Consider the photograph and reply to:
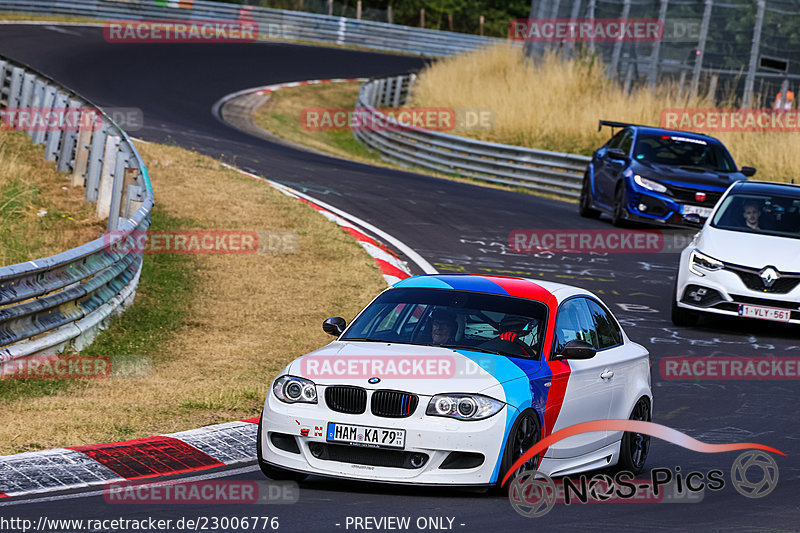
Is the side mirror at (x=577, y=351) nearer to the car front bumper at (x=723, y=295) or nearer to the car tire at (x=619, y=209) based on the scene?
the car front bumper at (x=723, y=295)

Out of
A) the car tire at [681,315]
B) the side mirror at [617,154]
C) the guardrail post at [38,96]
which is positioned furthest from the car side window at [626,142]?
the guardrail post at [38,96]

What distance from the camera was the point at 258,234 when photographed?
57.1ft

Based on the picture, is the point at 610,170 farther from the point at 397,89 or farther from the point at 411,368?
the point at 397,89

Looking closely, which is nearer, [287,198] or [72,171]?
[72,171]

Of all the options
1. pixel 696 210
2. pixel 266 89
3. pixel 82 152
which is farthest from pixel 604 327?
pixel 266 89

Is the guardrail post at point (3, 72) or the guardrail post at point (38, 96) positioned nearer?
the guardrail post at point (38, 96)

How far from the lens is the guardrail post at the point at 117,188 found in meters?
15.2

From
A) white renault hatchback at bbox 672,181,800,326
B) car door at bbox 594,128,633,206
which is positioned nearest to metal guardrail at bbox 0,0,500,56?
car door at bbox 594,128,633,206

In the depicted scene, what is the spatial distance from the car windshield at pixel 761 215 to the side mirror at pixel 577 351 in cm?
728

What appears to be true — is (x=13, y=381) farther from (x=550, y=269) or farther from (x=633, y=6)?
(x=633, y=6)

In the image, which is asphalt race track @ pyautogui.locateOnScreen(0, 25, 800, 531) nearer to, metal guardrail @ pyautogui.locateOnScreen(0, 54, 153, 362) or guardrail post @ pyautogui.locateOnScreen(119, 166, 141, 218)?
metal guardrail @ pyautogui.locateOnScreen(0, 54, 153, 362)

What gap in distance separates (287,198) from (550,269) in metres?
4.75

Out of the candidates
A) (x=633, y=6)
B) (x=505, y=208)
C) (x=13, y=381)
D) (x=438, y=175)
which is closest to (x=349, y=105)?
(x=633, y=6)

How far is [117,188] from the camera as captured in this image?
15320 mm
